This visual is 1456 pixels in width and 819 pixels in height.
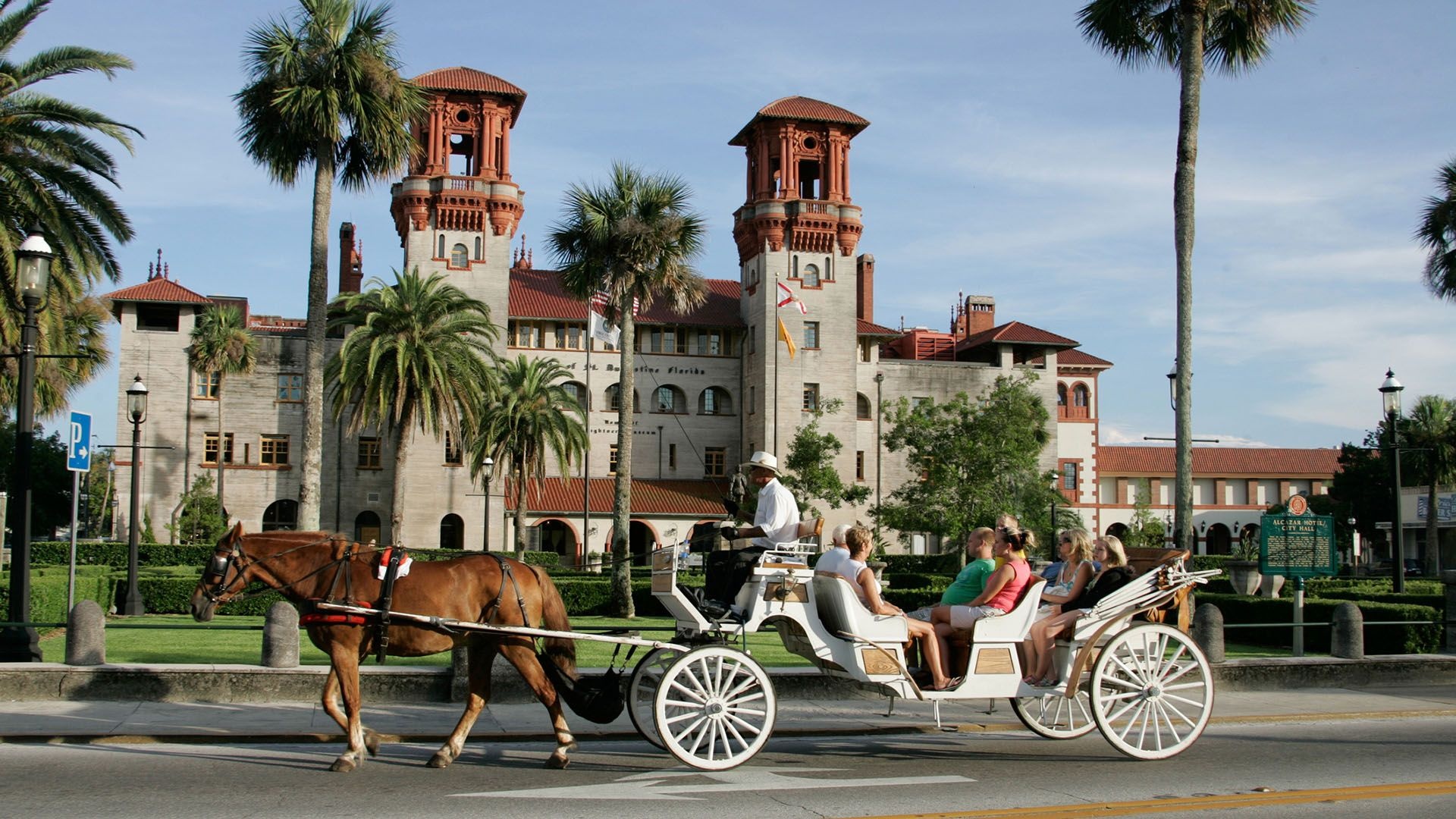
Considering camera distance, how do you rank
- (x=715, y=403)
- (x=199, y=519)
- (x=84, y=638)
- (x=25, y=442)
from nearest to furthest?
(x=84, y=638) → (x=25, y=442) → (x=199, y=519) → (x=715, y=403)

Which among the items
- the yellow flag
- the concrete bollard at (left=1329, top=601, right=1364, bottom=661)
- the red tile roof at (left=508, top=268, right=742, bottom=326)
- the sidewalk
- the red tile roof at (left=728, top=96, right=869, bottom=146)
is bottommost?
the sidewalk

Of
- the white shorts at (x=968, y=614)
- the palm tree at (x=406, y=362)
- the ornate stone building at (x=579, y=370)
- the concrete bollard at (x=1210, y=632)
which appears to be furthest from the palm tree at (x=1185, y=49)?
the ornate stone building at (x=579, y=370)

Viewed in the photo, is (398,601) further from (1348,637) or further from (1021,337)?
(1021,337)

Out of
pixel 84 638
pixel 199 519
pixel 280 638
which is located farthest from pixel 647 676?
pixel 199 519

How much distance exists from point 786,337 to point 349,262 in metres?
28.0

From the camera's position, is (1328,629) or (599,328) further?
(599,328)

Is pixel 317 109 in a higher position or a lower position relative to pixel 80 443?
higher

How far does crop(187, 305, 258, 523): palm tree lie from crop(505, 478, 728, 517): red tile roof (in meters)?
13.6

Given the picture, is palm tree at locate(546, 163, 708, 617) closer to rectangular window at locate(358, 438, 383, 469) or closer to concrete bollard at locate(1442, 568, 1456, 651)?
concrete bollard at locate(1442, 568, 1456, 651)

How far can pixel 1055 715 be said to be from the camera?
433 inches

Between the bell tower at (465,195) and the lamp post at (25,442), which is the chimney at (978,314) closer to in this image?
the bell tower at (465,195)

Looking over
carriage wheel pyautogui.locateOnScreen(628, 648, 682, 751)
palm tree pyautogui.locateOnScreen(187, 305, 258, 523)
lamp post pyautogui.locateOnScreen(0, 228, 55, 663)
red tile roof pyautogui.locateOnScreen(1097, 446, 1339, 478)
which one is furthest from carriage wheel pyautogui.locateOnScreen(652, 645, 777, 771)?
red tile roof pyautogui.locateOnScreen(1097, 446, 1339, 478)

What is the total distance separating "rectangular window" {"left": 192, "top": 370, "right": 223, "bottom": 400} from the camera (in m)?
58.1

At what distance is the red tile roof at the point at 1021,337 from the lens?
224 feet
